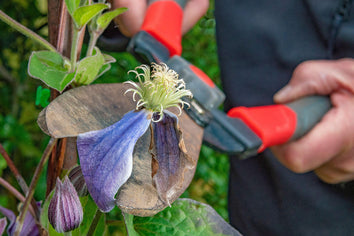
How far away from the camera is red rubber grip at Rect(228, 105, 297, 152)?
0.61 m

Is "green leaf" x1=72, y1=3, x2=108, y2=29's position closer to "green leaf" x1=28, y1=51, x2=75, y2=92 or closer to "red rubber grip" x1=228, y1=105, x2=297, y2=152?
"green leaf" x1=28, y1=51, x2=75, y2=92

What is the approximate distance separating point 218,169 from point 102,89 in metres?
1.22

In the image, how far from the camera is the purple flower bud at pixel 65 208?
0.23 meters

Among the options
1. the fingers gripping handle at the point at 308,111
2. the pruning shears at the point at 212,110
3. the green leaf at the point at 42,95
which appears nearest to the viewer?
the green leaf at the point at 42,95

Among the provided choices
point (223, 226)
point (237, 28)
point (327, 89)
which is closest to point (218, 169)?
point (237, 28)

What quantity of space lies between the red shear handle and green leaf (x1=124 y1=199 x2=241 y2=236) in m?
0.34

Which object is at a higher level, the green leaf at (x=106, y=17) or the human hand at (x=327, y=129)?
the green leaf at (x=106, y=17)

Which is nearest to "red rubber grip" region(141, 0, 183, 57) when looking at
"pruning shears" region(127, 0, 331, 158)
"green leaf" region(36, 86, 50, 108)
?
"pruning shears" region(127, 0, 331, 158)

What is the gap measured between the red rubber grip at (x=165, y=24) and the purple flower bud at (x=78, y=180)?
364 mm

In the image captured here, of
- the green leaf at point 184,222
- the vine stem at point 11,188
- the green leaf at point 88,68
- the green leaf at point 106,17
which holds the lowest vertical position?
the green leaf at point 184,222

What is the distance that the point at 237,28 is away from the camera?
954mm

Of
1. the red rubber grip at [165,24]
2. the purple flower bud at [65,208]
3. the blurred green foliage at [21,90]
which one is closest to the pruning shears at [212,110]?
the red rubber grip at [165,24]

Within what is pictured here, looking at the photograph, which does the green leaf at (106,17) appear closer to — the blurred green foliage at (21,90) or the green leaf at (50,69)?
the green leaf at (50,69)

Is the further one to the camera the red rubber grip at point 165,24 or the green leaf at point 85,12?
the red rubber grip at point 165,24
